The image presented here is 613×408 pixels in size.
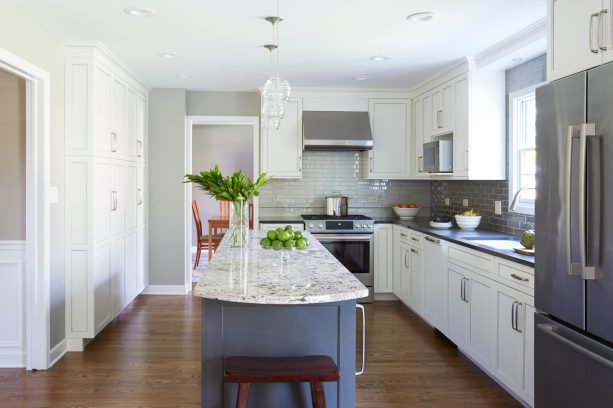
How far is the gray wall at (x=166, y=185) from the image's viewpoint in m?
6.07

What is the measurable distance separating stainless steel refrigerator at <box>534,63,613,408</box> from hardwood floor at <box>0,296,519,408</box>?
99 centimetres

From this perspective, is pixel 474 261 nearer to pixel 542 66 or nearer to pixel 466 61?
pixel 542 66

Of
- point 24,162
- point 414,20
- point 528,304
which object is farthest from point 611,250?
point 24,162

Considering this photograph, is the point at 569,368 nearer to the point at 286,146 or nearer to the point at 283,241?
the point at 283,241

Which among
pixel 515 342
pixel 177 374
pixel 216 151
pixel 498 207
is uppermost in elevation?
pixel 216 151

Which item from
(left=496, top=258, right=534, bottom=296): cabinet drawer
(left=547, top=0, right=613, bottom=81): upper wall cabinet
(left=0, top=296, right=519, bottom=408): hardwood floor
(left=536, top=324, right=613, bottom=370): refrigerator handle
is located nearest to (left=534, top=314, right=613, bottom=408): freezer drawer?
(left=536, top=324, right=613, bottom=370): refrigerator handle

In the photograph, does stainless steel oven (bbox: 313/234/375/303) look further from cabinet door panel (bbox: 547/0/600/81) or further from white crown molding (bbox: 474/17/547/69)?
cabinet door panel (bbox: 547/0/600/81)

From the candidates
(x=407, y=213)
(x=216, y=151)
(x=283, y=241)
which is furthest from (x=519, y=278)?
(x=216, y=151)

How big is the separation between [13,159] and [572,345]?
3.71 meters

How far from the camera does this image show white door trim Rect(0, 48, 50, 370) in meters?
3.66

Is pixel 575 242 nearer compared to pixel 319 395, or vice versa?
pixel 319 395

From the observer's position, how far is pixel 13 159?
12.3ft

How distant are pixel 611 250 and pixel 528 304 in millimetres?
1010

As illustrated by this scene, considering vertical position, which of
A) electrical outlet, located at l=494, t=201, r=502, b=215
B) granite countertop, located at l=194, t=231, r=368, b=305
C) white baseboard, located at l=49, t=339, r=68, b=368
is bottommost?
white baseboard, located at l=49, t=339, r=68, b=368
